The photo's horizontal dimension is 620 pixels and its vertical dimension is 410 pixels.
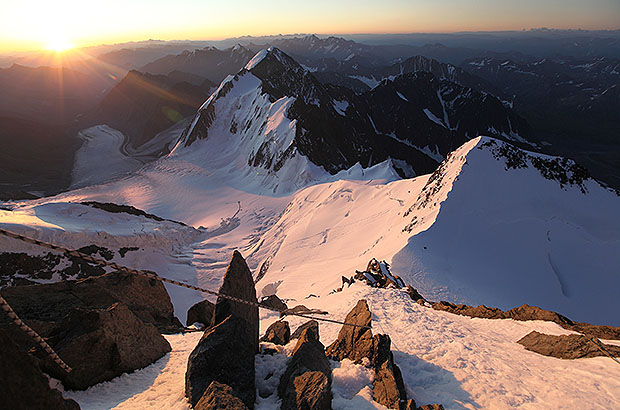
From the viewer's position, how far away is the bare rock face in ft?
18.3

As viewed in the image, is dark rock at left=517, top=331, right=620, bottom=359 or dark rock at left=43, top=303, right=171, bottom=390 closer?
dark rock at left=43, top=303, right=171, bottom=390

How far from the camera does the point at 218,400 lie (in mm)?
5363

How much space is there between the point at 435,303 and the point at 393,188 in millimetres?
18103

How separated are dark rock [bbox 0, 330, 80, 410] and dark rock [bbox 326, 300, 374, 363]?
19.3ft

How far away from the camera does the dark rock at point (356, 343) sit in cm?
762

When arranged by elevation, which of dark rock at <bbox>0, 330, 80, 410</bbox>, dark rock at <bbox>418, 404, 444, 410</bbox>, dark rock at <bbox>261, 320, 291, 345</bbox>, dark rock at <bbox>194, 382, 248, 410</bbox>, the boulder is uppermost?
dark rock at <bbox>0, 330, 80, 410</bbox>

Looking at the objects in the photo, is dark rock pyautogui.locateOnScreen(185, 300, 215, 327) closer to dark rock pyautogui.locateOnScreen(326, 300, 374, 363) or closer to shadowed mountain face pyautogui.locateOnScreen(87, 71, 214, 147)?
dark rock pyautogui.locateOnScreen(326, 300, 374, 363)

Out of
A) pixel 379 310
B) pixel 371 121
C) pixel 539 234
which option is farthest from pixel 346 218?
pixel 371 121

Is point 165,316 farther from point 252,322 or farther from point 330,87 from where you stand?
point 330,87

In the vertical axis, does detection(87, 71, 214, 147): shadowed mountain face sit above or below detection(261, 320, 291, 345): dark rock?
above

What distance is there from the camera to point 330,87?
117 m

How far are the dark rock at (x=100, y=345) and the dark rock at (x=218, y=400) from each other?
3248mm

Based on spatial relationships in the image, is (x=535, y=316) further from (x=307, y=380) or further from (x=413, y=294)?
(x=307, y=380)

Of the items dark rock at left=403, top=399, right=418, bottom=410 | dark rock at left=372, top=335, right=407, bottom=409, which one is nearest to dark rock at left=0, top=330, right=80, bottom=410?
dark rock at left=372, top=335, right=407, bottom=409
